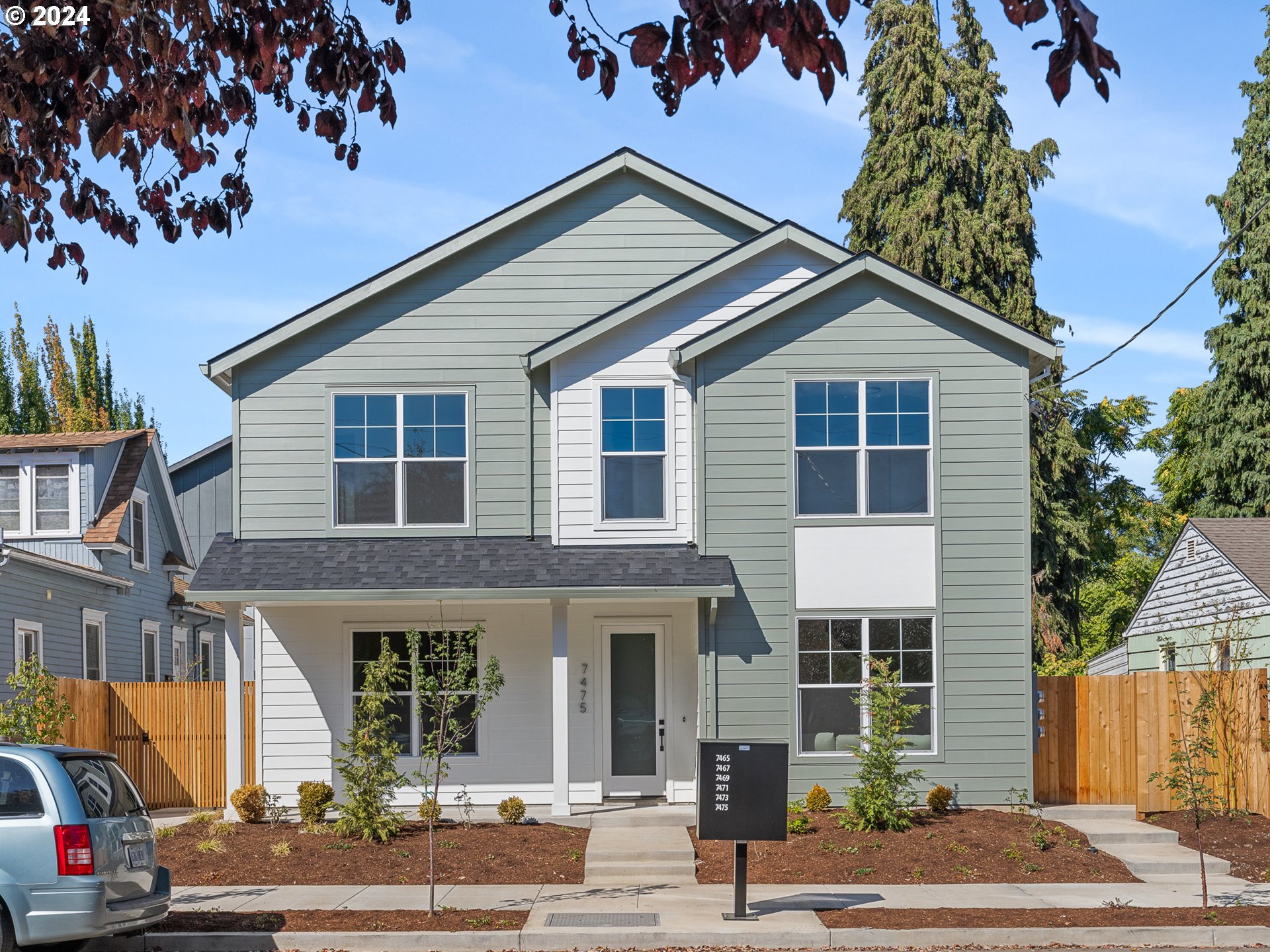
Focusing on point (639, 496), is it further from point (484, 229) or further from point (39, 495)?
point (39, 495)

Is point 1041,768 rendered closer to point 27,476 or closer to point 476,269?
point 476,269

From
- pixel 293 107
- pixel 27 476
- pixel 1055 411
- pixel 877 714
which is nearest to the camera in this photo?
pixel 293 107

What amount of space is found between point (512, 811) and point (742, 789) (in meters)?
5.30

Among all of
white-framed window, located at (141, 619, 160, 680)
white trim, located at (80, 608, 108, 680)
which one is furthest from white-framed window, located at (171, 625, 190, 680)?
white trim, located at (80, 608, 108, 680)

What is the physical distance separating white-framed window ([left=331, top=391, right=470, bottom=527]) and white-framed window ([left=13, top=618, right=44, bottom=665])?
7.01 metres

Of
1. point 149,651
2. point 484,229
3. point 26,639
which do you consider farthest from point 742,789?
point 149,651

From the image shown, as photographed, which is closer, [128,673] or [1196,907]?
[1196,907]

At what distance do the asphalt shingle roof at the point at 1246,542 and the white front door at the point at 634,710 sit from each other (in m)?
10.7

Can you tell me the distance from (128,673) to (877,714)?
680 inches

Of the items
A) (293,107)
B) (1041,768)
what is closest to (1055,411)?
(1041,768)

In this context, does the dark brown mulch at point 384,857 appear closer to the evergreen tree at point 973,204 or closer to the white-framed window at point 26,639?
the white-framed window at point 26,639

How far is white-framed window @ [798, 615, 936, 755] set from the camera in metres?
17.3

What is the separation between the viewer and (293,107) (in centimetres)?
693
